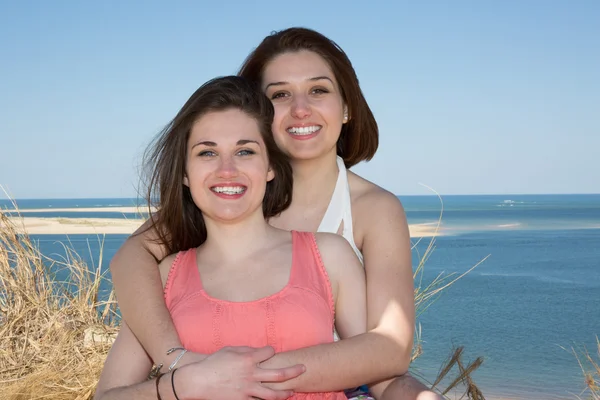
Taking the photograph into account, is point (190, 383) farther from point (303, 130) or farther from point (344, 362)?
point (303, 130)

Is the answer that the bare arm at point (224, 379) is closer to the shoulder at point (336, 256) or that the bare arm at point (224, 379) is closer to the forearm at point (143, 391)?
the forearm at point (143, 391)

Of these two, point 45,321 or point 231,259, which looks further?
point 45,321

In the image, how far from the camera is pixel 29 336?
4297mm

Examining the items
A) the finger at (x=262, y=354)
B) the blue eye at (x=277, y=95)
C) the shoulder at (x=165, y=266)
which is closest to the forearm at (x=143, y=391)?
the finger at (x=262, y=354)

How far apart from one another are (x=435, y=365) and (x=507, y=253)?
11966mm

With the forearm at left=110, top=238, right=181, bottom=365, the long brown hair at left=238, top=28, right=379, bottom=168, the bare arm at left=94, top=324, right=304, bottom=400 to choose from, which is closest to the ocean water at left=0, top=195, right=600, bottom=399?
the long brown hair at left=238, top=28, right=379, bottom=168

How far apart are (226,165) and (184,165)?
0.23m

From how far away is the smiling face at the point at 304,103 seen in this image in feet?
9.02

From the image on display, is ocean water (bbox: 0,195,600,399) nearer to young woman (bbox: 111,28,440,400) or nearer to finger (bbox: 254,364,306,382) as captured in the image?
young woman (bbox: 111,28,440,400)

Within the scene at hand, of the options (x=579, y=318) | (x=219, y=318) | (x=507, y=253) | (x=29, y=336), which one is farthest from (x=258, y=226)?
(x=507, y=253)

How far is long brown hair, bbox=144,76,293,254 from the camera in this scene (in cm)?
243

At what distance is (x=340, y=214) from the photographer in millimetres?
2734

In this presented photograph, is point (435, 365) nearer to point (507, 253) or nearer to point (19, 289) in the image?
point (19, 289)

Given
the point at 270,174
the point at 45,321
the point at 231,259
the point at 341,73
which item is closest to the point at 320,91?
the point at 341,73
